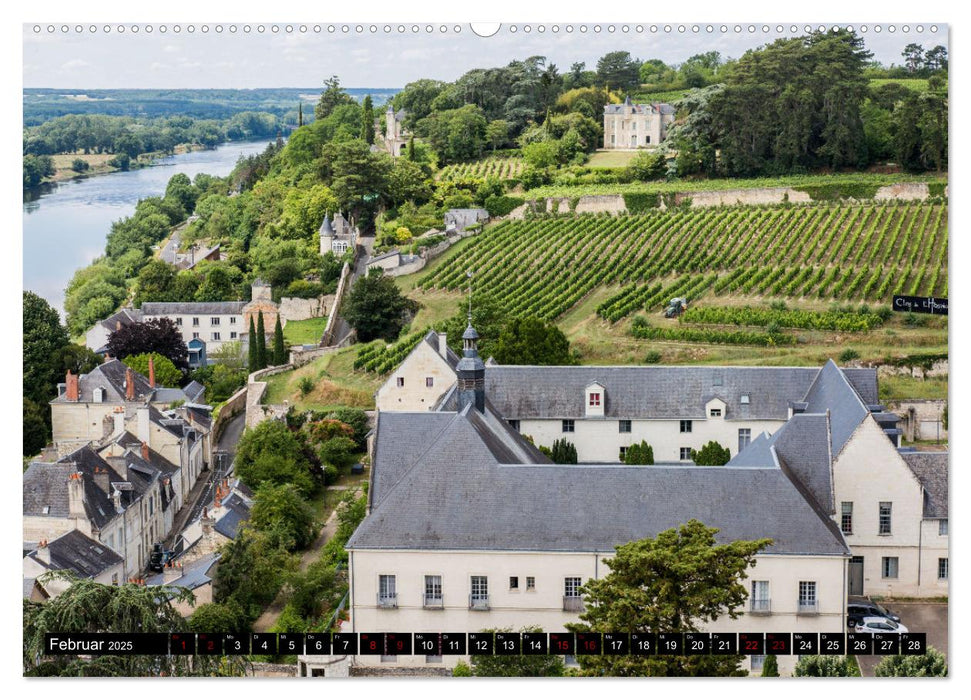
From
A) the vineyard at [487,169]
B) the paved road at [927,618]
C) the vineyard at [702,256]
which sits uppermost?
the vineyard at [487,169]

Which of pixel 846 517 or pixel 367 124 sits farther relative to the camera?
pixel 367 124

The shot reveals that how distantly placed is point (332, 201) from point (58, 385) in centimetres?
2901

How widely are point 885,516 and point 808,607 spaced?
16.0 feet

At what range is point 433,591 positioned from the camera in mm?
22766

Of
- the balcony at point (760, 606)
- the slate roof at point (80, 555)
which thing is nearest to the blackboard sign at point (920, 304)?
the balcony at point (760, 606)

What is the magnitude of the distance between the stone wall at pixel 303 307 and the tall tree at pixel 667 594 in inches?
1253

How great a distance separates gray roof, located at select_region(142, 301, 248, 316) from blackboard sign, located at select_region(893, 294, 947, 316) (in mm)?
21276

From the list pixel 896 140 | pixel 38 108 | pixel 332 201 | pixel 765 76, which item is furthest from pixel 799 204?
pixel 38 108

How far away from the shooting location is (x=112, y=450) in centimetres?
3412

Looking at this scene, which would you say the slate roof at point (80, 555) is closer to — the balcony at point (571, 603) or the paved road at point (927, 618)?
the balcony at point (571, 603)

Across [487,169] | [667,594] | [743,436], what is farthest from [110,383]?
[487,169]

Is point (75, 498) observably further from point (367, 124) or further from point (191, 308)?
point (367, 124)

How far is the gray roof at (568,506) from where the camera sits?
23062 millimetres

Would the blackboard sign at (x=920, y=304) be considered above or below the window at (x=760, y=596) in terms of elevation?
above
